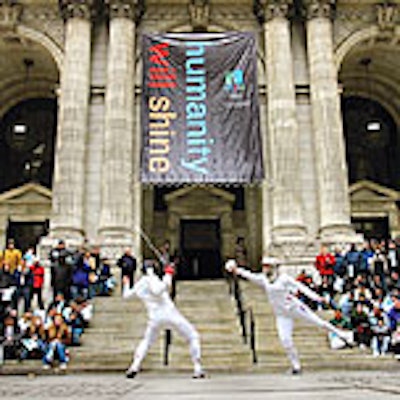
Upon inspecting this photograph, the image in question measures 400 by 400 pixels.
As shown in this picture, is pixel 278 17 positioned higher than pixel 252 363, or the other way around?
pixel 278 17

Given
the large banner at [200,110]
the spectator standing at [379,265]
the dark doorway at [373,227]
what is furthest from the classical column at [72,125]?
the dark doorway at [373,227]

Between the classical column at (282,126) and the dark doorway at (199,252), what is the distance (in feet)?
17.7

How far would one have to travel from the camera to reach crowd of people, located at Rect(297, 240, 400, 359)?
10.0m

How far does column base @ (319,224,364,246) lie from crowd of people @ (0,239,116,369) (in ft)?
22.9

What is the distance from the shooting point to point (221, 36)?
671 inches

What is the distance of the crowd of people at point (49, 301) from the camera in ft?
30.9

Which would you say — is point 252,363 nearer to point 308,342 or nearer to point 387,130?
point 308,342

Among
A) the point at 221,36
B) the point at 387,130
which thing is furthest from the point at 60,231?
the point at 387,130

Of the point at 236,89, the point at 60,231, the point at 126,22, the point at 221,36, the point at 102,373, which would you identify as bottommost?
the point at 102,373

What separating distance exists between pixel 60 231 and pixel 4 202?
5897 millimetres

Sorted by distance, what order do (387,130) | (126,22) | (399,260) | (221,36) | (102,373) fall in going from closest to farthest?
1. (102,373)
2. (399,260)
3. (221,36)
4. (126,22)
5. (387,130)

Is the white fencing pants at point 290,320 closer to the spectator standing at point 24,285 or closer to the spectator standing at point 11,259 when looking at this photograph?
the spectator standing at point 24,285

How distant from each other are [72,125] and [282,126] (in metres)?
7.16

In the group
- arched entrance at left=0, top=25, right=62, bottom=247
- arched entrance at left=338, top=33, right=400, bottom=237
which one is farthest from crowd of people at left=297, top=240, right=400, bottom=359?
arched entrance at left=0, top=25, right=62, bottom=247
